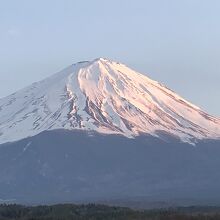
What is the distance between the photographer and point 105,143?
164 m

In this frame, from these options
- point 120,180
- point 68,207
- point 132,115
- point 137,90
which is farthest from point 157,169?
point 68,207

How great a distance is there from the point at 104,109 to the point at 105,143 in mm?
14534

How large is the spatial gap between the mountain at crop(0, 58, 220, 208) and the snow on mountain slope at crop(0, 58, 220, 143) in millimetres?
194

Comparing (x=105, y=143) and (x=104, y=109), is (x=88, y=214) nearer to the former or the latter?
(x=105, y=143)

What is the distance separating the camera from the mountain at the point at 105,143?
14788 centimetres

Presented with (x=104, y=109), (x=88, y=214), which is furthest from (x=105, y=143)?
(x=88, y=214)

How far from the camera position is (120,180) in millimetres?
152250

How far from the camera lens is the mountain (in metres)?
148

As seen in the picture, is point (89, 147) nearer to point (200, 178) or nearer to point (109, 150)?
point (109, 150)

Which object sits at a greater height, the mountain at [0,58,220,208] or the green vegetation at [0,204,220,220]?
the mountain at [0,58,220,208]

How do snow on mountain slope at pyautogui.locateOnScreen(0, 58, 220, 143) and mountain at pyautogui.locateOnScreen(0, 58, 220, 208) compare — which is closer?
mountain at pyautogui.locateOnScreen(0, 58, 220, 208)

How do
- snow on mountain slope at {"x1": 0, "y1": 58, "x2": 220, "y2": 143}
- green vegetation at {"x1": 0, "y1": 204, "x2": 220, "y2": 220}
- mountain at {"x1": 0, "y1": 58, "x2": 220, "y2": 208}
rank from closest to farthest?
green vegetation at {"x1": 0, "y1": 204, "x2": 220, "y2": 220}
mountain at {"x1": 0, "y1": 58, "x2": 220, "y2": 208}
snow on mountain slope at {"x1": 0, "y1": 58, "x2": 220, "y2": 143}

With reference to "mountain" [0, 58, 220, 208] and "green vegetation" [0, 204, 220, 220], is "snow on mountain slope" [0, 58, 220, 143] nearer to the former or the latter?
"mountain" [0, 58, 220, 208]

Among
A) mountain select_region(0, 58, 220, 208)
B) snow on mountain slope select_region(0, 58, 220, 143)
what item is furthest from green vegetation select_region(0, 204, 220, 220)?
snow on mountain slope select_region(0, 58, 220, 143)
